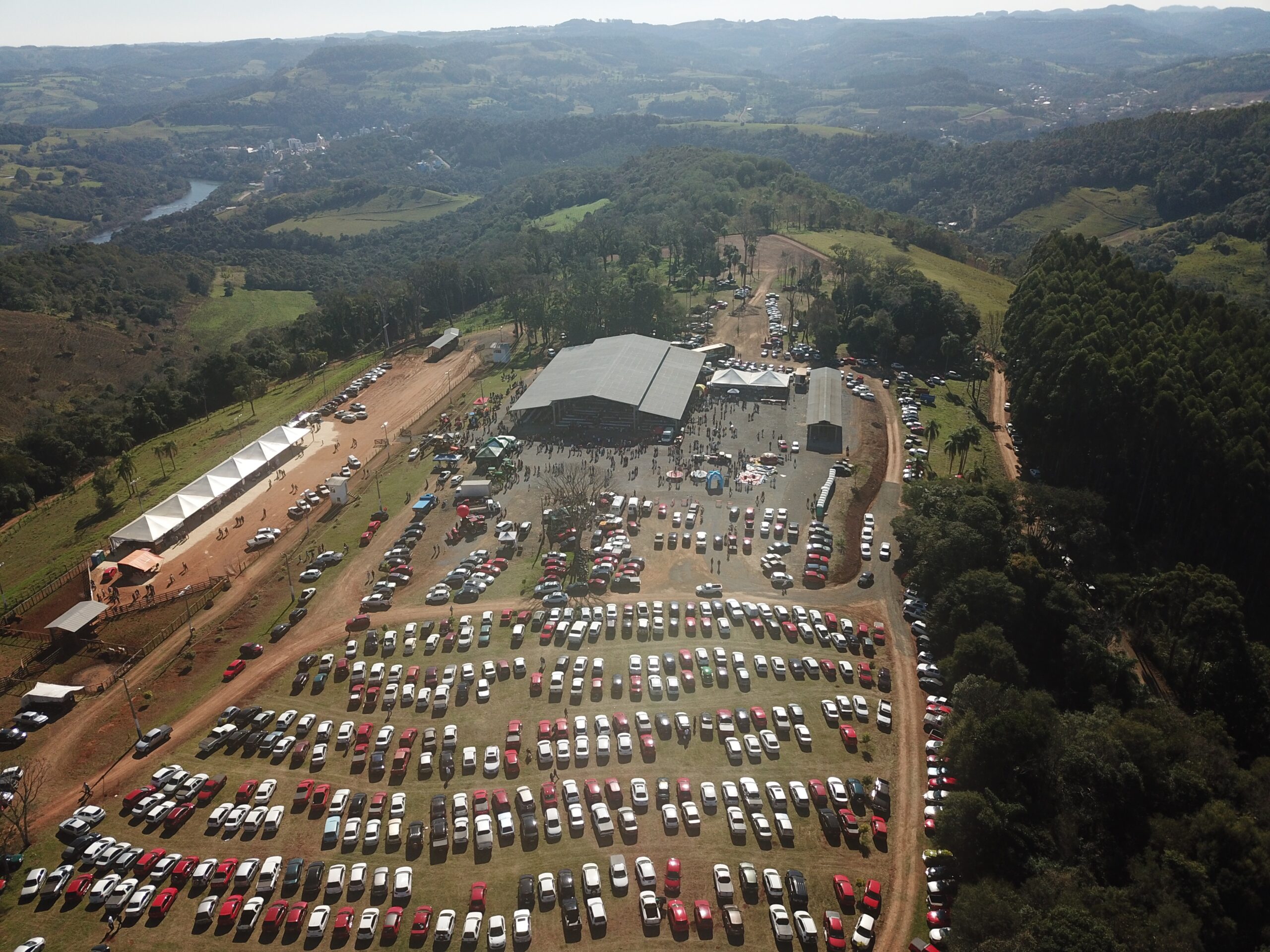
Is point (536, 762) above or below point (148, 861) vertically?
below

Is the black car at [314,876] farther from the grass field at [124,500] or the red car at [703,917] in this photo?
the grass field at [124,500]

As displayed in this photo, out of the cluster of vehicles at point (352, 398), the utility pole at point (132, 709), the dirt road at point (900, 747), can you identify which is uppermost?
the utility pole at point (132, 709)

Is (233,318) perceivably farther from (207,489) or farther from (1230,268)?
(1230,268)

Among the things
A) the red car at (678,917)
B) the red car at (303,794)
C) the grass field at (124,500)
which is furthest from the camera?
the grass field at (124,500)

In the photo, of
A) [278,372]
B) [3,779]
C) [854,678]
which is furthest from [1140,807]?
[278,372]

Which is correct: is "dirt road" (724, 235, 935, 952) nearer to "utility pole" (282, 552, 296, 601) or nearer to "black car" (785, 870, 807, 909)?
"black car" (785, 870, 807, 909)

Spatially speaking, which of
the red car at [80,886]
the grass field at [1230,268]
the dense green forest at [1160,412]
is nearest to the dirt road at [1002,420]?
the dense green forest at [1160,412]

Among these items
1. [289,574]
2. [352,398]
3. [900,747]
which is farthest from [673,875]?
[352,398]
